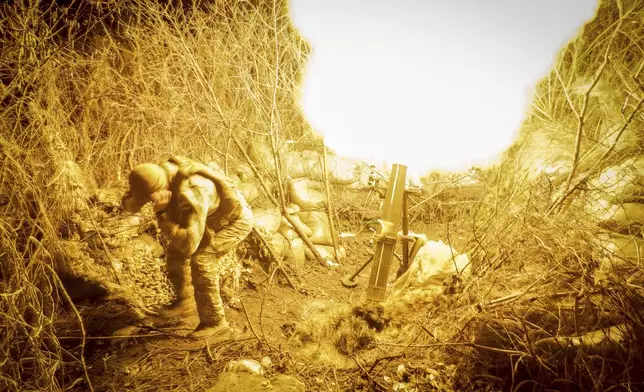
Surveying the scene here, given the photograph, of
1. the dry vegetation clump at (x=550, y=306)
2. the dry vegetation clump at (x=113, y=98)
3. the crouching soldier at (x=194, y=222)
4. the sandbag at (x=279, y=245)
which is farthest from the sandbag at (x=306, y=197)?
the dry vegetation clump at (x=550, y=306)

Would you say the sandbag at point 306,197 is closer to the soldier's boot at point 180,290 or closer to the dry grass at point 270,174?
the dry grass at point 270,174

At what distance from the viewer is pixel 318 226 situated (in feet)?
17.5

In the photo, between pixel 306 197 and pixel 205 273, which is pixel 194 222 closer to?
pixel 205 273

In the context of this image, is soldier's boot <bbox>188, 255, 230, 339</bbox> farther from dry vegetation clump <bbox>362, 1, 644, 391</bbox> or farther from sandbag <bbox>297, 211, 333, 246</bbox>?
sandbag <bbox>297, 211, 333, 246</bbox>

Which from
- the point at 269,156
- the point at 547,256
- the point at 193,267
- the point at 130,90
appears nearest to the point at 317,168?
the point at 269,156

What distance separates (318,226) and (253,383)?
331 centimetres

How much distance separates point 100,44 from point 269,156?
104 inches

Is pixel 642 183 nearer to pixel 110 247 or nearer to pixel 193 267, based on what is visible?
pixel 193 267

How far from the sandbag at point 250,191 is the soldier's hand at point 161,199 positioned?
2.51 meters

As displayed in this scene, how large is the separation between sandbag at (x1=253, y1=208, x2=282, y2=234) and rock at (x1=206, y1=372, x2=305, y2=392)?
226cm

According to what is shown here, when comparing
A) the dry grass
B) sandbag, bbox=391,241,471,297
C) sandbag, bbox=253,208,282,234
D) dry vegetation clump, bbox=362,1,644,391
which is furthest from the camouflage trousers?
sandbag, bbox=391,241,471,297

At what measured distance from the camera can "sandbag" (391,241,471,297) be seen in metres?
3.07

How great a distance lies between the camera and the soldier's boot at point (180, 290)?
2.76 m

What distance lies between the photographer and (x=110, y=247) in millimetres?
3438
